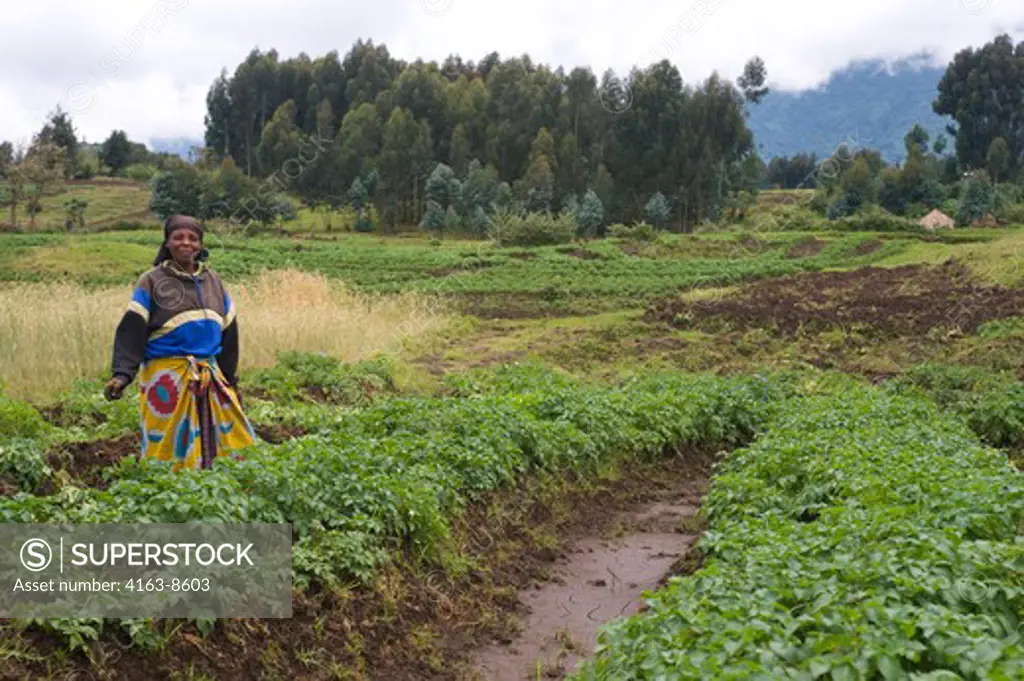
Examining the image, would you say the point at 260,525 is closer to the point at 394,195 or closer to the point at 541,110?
the point at 394,195

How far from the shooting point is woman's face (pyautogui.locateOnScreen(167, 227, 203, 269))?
6.16 metres

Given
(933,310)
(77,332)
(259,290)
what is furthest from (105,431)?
(933,310)

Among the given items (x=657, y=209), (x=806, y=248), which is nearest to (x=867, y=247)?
(x=806, y=248)

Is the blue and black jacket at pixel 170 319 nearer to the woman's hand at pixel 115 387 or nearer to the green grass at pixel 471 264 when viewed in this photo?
the woman's hand at pixel 115 387

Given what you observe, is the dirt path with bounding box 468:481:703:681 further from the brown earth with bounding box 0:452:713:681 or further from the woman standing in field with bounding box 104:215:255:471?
the woman standing in field with bounding box 104:215:255:471

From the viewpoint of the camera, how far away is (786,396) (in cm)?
1324

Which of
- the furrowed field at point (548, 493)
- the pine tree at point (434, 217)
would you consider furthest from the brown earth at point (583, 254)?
the furrowed field at point (548, 493)

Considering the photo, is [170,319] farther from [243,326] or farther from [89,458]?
[243,326]

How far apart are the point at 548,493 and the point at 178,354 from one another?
135 inches

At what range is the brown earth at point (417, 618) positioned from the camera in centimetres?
415

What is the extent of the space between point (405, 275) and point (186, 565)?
26821 mm

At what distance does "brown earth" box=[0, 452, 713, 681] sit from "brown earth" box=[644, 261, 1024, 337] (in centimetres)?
1235

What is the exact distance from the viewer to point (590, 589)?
6781 mm

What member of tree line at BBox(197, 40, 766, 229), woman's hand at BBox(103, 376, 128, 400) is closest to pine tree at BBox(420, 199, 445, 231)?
tree line at BBox(197, 40, 766, 229)
